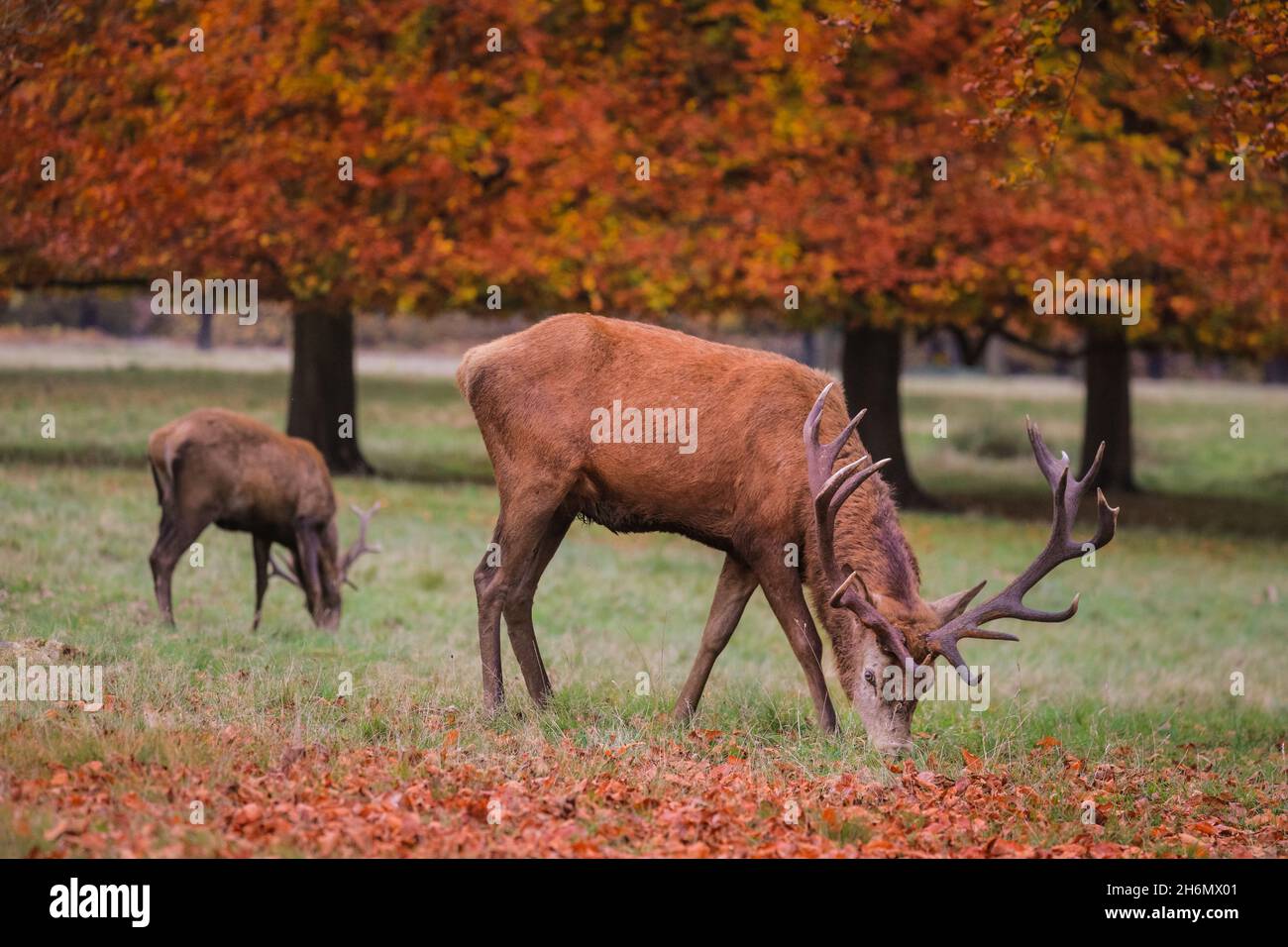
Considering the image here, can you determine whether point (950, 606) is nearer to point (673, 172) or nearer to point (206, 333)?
point (673, 172)

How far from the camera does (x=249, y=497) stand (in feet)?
38.6

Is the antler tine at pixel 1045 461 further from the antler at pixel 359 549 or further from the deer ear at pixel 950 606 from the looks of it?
the antler at pixel 359 549

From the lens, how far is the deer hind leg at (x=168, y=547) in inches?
430

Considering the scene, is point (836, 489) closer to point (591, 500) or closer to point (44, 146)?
point (591, 500)

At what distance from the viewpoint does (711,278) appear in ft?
60.1

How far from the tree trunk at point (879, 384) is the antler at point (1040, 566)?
489 inches

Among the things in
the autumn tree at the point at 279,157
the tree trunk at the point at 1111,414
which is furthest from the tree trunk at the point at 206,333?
the tree trunk at the point at 1111,414

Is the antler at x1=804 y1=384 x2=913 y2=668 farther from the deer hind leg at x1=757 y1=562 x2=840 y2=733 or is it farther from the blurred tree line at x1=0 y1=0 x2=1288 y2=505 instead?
the blurred tree line at x1=0 y1=0 x2=1288 y2=505

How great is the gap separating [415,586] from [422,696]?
5.92 m

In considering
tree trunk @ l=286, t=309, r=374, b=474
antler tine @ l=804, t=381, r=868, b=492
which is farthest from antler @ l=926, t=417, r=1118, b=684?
tree trunk @ l=286, t=309, r=374, b=474

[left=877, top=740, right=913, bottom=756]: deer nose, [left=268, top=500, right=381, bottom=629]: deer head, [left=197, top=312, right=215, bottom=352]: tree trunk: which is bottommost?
[left=877, top=740, right=913, bottom=756]: deer nose

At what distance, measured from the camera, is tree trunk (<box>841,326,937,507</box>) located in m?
20.1

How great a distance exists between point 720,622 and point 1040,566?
169 centimetres

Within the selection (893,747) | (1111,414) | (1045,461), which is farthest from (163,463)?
(1111,414)
